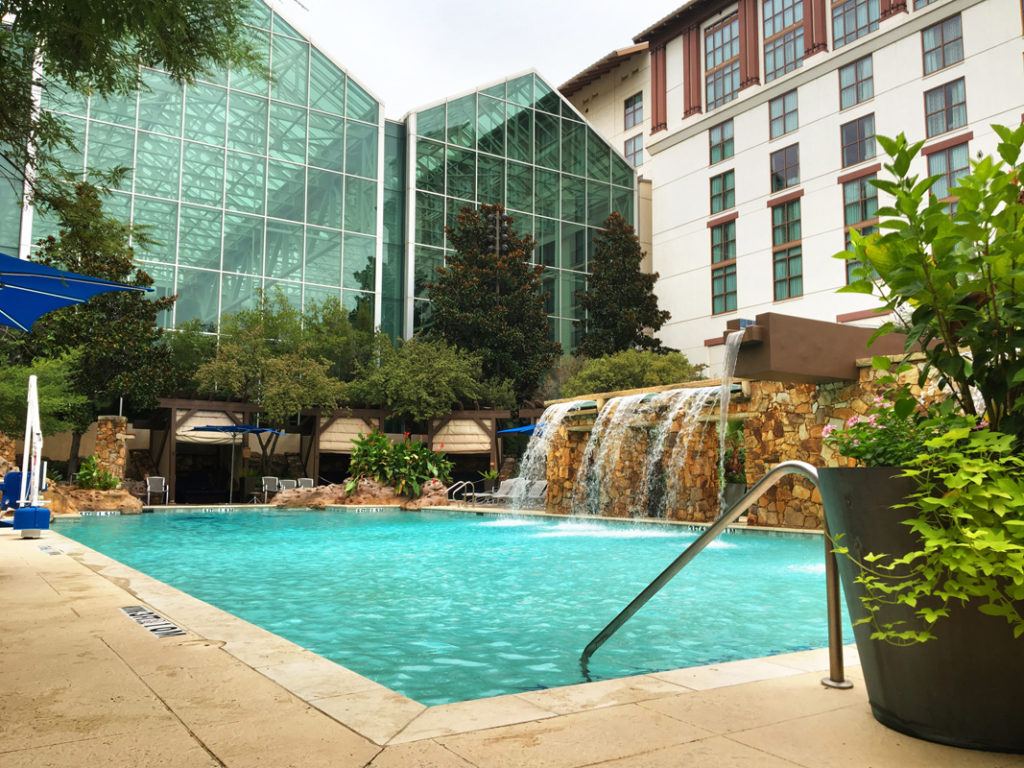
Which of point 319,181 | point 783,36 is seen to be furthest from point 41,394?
point 783,36

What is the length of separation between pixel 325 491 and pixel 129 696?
55.7 feet

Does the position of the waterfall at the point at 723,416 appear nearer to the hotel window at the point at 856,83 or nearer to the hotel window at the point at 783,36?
the hotel window at the point at 856,83

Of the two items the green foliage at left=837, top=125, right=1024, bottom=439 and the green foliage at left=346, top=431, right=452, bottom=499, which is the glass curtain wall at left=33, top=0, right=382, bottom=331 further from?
the green foliage at left=837, top=125, right=1024, bottom=439

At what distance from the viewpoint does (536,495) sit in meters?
19.3

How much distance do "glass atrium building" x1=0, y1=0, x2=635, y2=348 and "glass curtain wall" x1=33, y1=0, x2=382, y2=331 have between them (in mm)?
46

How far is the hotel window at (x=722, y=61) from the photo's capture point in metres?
29.3

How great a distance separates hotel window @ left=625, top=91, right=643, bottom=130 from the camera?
112 feet

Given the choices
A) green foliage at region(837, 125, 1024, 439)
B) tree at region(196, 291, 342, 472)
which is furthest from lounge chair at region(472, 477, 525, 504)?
green foliage at region(837, 125, 1024, 439)

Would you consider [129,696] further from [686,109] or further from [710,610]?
[686,109]

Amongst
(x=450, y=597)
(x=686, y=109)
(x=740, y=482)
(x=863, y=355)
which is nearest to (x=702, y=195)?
(x=686, y=109)

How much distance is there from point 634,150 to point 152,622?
3307 cm

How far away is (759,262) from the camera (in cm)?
2747

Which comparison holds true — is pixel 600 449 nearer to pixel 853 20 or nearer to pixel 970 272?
pixel 970 272

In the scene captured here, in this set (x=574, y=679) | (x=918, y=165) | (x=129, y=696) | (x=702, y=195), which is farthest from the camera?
(x=702, y=195)
